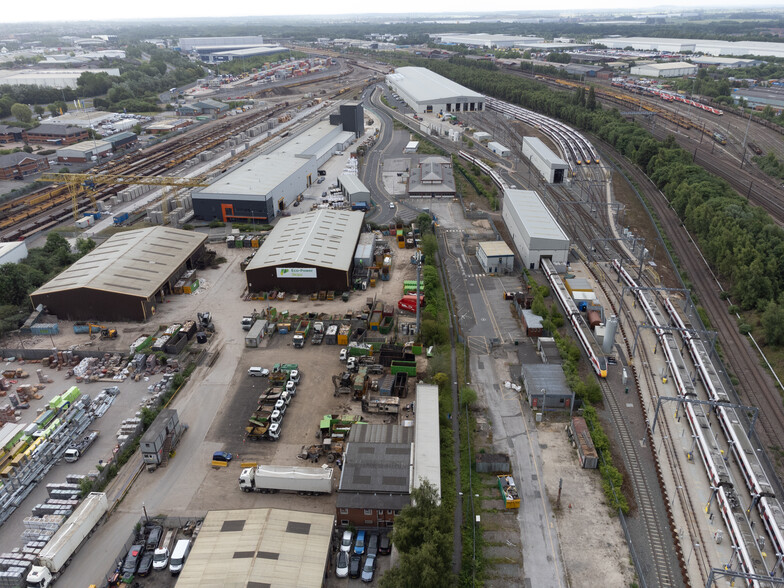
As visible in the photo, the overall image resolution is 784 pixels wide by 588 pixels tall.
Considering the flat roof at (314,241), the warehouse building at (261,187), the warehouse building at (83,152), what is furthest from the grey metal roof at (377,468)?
the warehouse building at (83,152)

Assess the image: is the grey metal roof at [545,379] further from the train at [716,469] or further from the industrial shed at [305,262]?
the industrial shed at [305,262]

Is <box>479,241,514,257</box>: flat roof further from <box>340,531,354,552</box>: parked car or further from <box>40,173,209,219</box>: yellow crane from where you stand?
<box>40,173,209,219</box>: yellow crane

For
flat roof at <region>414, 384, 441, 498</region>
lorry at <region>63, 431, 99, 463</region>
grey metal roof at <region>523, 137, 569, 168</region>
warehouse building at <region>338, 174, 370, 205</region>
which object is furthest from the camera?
grey metal roof at <region>523, 137, 569, 168</region>

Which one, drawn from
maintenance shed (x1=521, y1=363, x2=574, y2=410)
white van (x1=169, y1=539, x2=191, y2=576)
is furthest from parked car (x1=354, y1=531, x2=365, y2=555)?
maintenance shed (x1=521, y1=363, x2=574, y2=410)

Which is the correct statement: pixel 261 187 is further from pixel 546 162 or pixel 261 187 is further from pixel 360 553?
pixel 360 553

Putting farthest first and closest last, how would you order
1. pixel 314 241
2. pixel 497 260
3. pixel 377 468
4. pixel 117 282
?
pixel 497 260 < pixel 314 241 < pixel 117 282 < pixel 377 468

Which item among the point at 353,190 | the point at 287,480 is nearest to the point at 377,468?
the point at 287,480
